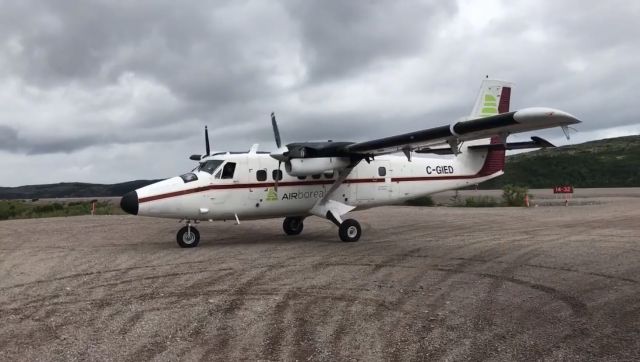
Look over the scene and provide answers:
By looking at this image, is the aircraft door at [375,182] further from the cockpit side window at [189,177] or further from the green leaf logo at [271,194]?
the cockpit side window at [189,177]

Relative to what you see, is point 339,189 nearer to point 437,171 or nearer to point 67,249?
point 437,171

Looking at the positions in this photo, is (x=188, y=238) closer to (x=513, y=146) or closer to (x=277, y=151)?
(x=277, y=151)

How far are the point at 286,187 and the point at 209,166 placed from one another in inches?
103

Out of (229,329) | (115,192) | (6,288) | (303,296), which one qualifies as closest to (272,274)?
(303,296)

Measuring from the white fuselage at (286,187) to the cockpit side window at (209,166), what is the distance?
12cm

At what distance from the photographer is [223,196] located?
16125 millimetres

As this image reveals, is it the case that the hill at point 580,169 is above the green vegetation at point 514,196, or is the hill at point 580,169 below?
above

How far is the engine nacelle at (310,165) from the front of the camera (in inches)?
623

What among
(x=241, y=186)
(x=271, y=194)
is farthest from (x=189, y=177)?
(x=271, y=194)

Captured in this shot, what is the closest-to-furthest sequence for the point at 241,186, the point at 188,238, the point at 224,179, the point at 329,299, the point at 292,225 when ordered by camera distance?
1. the point at 329,299
2. the point at 188,238
3. the point at 224,179
4. the point at 241,186
5. the point at 292,225

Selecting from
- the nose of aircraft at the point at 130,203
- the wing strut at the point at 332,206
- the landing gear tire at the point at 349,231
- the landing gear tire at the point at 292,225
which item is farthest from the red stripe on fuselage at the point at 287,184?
the landing gear tire at the point at 292,225

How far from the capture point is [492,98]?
19266mm

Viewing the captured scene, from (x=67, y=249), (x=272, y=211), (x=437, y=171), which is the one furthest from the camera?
(x=437, y=171)

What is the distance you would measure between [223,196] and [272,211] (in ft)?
5.88
